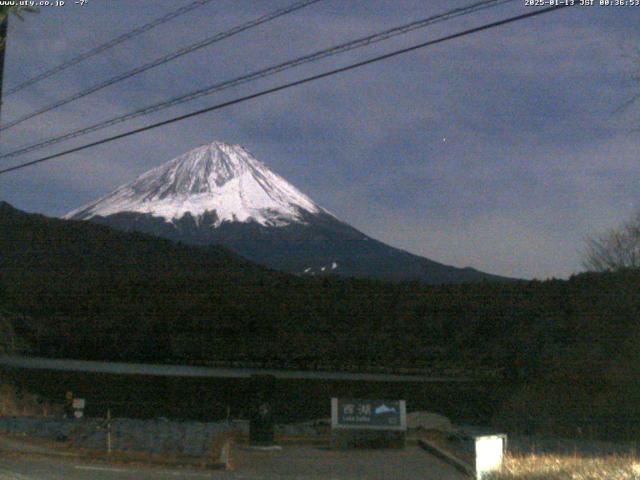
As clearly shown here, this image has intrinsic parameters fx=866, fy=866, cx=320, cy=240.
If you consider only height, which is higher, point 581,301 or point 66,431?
point 581,301

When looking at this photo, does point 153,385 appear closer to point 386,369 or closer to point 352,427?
A: point 386,369

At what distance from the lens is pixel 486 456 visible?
9.75 metres

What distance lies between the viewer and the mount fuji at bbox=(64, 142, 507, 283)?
87.7 m

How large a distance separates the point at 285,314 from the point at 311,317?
1.32m

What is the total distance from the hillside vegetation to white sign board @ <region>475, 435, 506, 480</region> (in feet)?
64.0

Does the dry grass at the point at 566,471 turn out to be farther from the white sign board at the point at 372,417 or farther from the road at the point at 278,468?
the white sign board at the point at 372,417

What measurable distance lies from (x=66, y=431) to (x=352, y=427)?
266 inches

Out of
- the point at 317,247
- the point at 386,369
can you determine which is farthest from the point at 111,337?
the point at 317,247

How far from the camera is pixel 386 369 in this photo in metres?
38.0

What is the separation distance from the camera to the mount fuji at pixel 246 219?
87688 mm

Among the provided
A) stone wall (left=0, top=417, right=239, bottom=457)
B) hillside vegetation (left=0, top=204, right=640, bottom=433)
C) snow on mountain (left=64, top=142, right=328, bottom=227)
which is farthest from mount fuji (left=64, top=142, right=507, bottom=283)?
stone wall (left=0, top=417, right=239, bottom=457)

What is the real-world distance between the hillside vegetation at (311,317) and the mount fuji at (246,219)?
34187 millimetres

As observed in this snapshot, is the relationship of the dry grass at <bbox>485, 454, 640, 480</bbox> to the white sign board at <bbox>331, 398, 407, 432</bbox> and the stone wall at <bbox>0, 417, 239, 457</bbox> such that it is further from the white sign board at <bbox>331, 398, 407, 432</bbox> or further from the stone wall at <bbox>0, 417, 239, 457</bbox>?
the white sign board at <bbox>331, 398, 407, 432</bbox>

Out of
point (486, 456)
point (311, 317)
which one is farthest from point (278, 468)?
point (311, 317)
